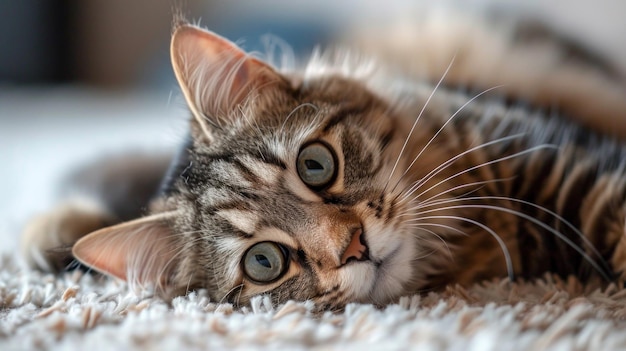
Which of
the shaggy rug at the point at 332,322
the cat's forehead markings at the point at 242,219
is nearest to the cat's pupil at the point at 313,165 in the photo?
the cat's forehead markings at the point at 242,219

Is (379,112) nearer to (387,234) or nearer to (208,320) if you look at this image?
(387,234)

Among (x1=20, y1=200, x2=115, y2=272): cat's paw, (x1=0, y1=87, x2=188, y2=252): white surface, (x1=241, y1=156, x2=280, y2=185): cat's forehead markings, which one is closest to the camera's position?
(x1=241, y1=156, x2=280, y2=185): cat's forehead markings

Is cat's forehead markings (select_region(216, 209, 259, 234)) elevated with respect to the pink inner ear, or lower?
lower

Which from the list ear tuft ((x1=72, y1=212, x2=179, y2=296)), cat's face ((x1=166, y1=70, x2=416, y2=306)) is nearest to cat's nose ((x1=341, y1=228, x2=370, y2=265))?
cat's face ((x1=166, y1=70, x2=416, y2=306))

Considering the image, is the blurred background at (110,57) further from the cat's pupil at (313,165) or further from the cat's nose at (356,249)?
the cat's nose at (356,249)

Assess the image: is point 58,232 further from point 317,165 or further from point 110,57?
point 110,57

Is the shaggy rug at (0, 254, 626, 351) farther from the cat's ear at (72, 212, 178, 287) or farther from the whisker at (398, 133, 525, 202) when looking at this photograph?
the whisker at (398, 133, 525, 202)
